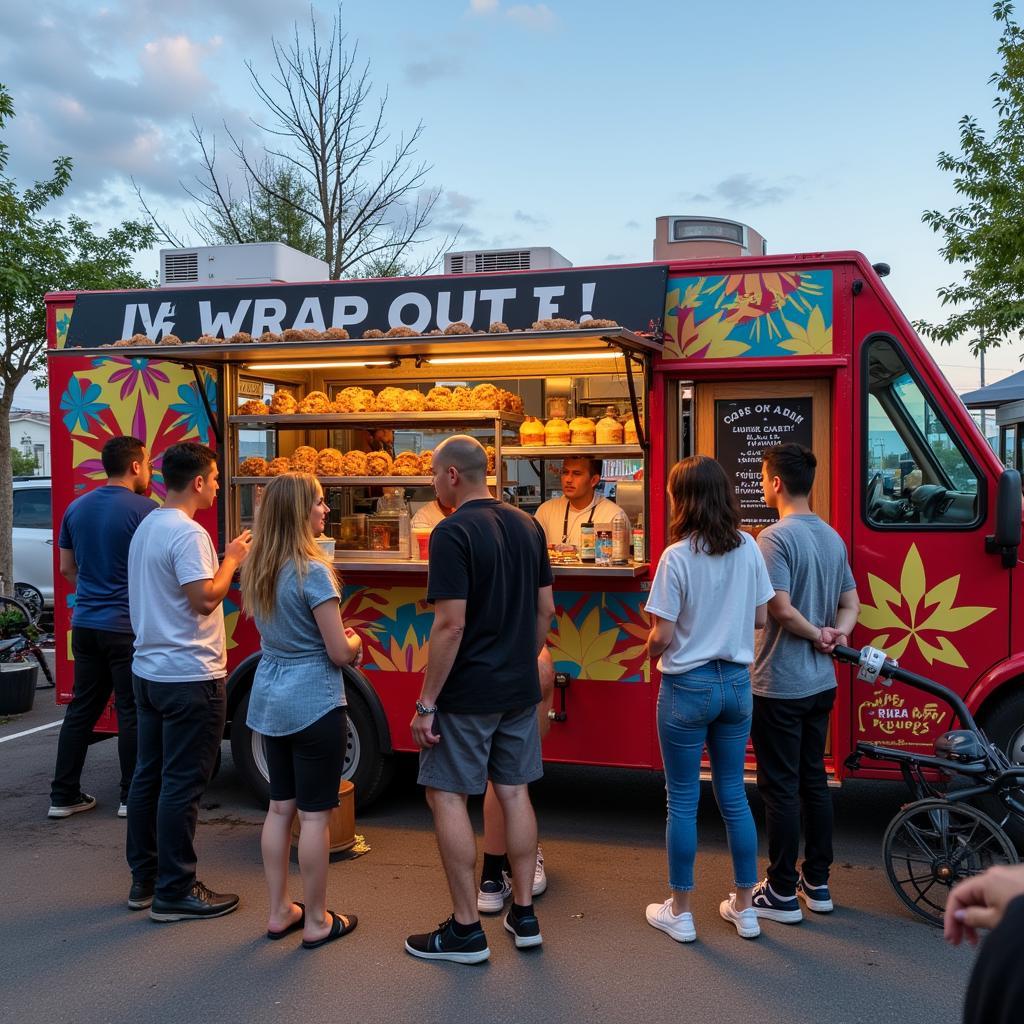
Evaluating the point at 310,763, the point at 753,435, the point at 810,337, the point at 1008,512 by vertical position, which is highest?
the point at 810,337

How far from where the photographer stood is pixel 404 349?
218 inches

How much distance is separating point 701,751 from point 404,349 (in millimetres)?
2678

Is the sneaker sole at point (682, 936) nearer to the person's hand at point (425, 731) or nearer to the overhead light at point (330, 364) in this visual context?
the person's hand at point (425, 731)

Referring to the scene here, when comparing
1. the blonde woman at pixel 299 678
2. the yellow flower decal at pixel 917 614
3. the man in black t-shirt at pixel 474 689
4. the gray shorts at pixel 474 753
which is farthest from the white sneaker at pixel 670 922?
the yellow flower decal at pixel 917 614

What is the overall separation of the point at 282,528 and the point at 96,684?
7.46ft

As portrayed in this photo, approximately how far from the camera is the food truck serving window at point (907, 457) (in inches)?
192

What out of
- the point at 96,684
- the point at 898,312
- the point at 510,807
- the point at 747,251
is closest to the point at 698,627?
the point at 510,807

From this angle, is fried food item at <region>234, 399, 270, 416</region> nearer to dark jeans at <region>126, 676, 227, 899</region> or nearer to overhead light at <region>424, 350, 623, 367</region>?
overhead light at <region>424, 350, 623, 367</region>

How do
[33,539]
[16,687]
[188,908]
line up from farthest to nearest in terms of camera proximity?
[33,539]
[16,687]
[188,908]

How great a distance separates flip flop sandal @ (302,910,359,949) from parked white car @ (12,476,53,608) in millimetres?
9943

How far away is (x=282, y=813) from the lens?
4.12m

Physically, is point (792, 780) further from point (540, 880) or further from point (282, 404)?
point (282, 404)

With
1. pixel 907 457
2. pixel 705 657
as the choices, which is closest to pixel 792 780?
pixel 705 657

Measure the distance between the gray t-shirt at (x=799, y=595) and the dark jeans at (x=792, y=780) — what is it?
0.24ft
